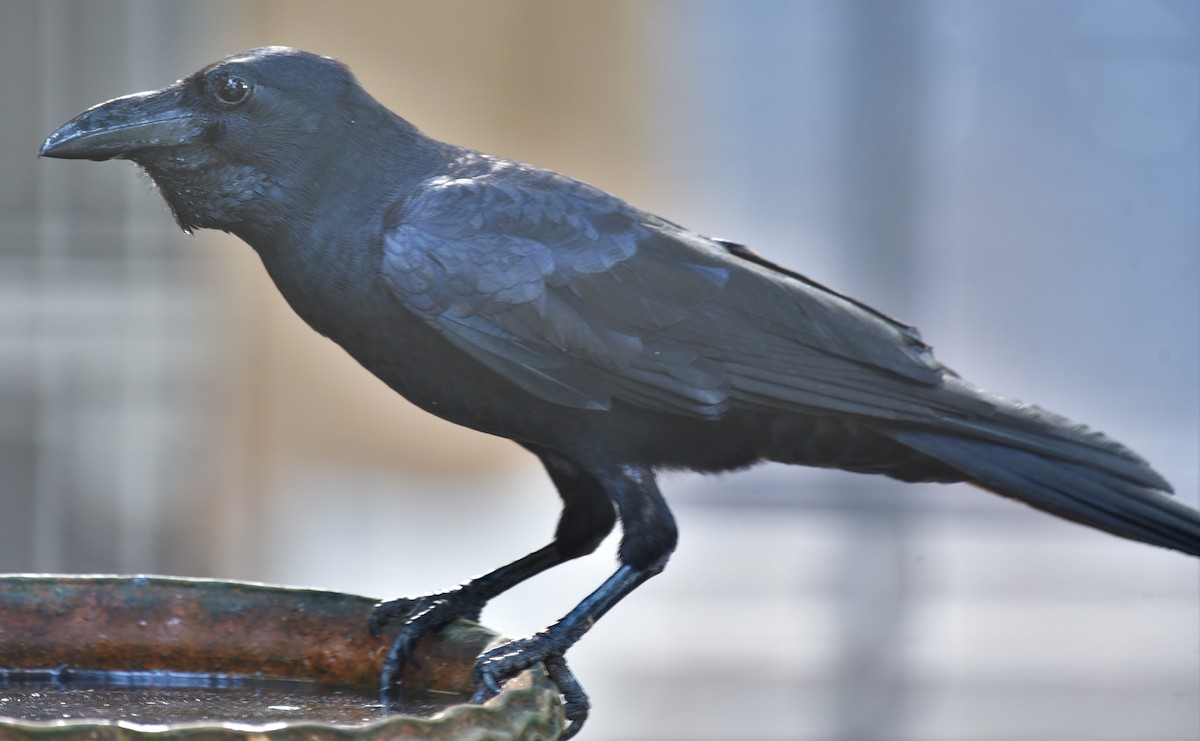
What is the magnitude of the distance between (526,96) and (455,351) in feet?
8.88

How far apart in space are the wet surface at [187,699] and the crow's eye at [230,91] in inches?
20.9

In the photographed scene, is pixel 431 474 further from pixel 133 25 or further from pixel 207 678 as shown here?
pixel 207 678

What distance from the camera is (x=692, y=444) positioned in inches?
57.4

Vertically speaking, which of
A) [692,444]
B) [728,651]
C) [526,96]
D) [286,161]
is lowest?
[728,651]

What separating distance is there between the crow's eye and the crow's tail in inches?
27.6

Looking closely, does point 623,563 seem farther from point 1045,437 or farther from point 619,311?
point 1045,437

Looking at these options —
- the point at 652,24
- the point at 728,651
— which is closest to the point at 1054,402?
the point at 728,651

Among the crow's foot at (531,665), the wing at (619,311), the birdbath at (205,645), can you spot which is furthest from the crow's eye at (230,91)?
the crow's foot at (531,665)

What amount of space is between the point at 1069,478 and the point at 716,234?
8.92 ft

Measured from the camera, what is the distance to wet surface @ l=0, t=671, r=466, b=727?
44.9 inches

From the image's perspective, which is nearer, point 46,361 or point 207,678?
point 207,678

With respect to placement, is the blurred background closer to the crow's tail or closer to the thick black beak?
the crow's tail

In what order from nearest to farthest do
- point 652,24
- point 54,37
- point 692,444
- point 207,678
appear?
point 207,678, point 692,444, point 54,37, point 652,24

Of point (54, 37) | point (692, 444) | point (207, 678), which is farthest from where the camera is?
point (54, 37)
